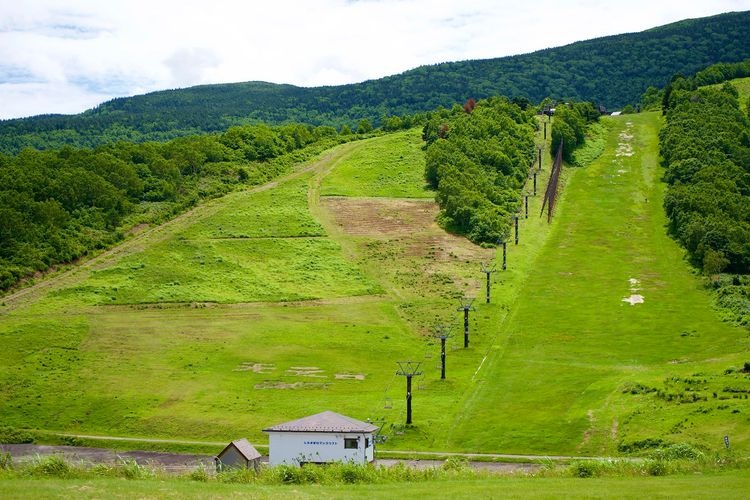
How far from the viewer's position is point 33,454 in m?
74.6

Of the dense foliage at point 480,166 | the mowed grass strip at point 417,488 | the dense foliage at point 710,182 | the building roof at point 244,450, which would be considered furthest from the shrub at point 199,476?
the dense foliage at point 480,166

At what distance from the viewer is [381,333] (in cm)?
10344

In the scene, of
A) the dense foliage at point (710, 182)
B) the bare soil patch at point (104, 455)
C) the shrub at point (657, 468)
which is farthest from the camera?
the dense foliage at point (710, 182)

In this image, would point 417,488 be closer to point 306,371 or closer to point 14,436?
point 14,436

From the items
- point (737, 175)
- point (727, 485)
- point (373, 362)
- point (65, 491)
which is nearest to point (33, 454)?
point (373, 362)

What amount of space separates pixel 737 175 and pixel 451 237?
49241mm

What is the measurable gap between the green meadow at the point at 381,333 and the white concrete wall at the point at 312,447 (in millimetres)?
12015

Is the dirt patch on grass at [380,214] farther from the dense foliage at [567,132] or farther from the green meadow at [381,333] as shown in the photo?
the dense foliage at [567,132]

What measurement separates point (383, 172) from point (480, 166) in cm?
1784

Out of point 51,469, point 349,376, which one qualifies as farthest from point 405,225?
point 51,469

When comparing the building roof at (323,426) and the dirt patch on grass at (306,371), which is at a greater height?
the building roof at (323,426)

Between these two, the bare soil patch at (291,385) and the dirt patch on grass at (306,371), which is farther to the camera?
the dirt patch on grass at (306,371)

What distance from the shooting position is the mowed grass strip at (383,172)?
529ft

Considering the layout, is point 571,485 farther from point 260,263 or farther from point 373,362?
point 260,263
